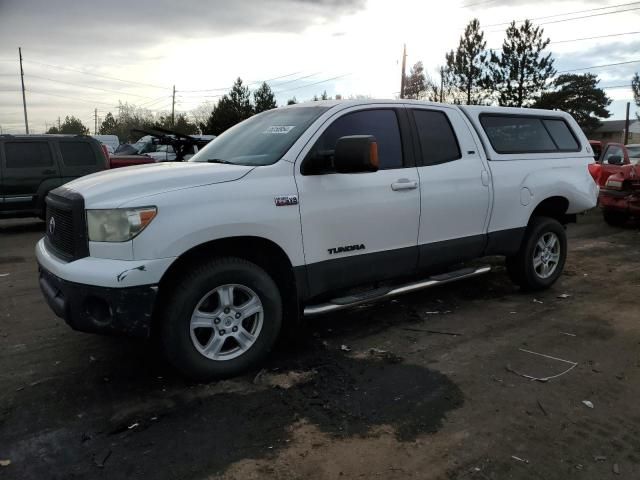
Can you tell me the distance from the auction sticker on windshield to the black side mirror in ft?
1.94

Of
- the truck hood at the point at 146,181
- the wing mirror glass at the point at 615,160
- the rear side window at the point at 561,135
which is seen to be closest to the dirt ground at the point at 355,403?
Result: the truck hood at the point at 146,181

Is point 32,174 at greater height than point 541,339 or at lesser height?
greater

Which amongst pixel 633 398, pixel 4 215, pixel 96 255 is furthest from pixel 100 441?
pixel 4 215

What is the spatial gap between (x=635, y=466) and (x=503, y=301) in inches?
115

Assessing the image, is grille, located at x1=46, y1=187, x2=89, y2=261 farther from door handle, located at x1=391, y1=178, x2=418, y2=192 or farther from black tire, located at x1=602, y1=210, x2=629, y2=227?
black tire, located at x1=602, y1=210, x2=629, y2=227

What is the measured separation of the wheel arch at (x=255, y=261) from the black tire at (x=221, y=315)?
0.07m

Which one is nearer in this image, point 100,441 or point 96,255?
point 100,441

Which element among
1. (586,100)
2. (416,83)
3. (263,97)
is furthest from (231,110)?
(586,100)

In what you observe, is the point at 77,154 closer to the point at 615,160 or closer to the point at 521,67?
the point at 615,160

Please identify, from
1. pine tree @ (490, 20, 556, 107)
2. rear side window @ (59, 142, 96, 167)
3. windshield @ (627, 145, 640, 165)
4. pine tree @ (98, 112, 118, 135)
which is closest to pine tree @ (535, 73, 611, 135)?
pine tree @ (490, 20, 556, 107)

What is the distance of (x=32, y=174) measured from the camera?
408 inches

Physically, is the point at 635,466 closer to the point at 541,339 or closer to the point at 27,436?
the point at 541,339

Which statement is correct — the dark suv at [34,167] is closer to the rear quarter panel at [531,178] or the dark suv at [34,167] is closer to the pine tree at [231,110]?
the rear quarter panel at [531,178]

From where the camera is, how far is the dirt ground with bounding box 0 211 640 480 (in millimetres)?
2775
